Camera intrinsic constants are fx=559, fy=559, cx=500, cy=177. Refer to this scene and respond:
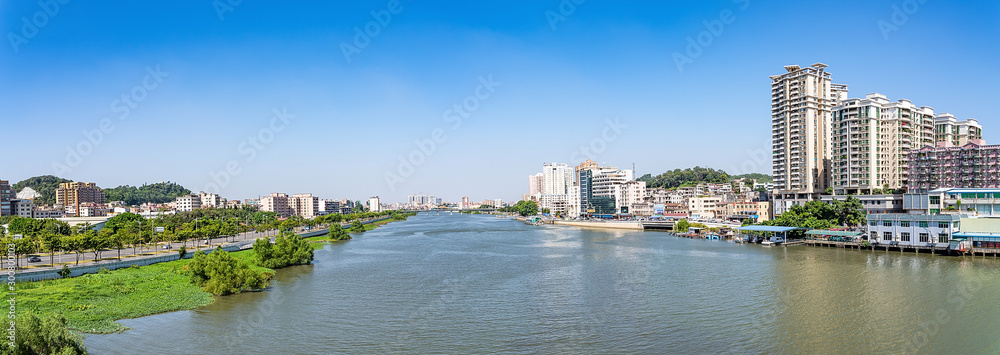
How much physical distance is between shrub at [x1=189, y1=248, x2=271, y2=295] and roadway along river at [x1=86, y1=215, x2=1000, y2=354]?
557mm

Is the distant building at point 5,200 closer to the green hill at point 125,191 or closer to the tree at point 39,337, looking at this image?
the green hill at point 125,191

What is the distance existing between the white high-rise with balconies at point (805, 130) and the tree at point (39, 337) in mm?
52726

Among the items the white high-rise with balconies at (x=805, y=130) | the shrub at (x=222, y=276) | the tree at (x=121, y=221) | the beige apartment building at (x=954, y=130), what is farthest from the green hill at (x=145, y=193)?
the beige apartment building at (x=954, y=130)

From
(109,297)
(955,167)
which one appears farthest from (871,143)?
(109,297)

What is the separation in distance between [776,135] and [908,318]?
40317mm

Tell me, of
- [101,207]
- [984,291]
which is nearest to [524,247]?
[984,291]

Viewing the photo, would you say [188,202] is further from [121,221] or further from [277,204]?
[121,221]

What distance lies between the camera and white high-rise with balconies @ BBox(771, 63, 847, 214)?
49.7m

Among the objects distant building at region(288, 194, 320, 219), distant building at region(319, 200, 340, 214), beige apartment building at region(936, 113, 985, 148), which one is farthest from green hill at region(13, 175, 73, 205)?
beige apartment building at region(936, 113, 985, 148)

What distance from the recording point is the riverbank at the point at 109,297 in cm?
1648

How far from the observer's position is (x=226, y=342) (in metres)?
14.6

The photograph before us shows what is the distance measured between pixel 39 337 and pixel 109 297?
9683 millimetres

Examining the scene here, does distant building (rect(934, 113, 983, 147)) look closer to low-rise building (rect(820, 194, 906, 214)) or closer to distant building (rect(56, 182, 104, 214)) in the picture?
low-rise building (rect(820, 194, 906, 214))

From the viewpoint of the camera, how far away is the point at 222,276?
68.7ft
